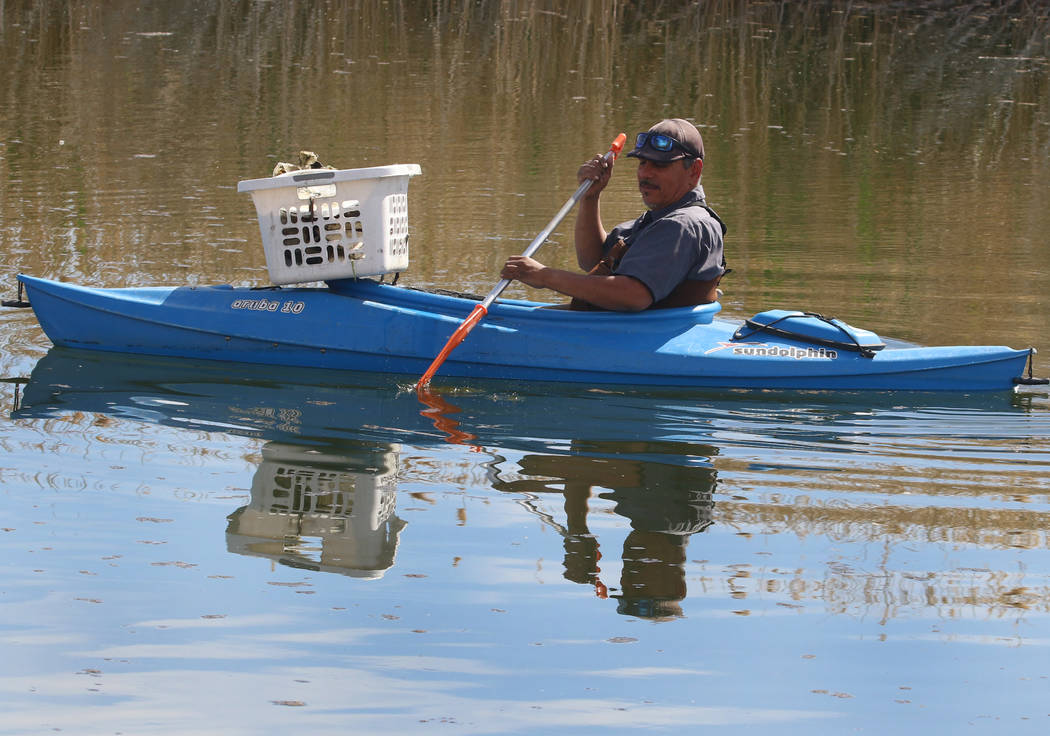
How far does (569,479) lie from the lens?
4.70 m

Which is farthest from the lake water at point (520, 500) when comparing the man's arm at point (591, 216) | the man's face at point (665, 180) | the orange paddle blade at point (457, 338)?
the man's face at point (665, 180)

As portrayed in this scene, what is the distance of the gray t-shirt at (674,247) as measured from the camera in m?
5.43

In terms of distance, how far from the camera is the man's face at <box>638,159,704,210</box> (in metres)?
5.52

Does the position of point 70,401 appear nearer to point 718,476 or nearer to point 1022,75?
point 718,476

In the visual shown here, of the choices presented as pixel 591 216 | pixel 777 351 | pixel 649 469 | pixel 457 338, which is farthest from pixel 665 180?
pixel 649 469

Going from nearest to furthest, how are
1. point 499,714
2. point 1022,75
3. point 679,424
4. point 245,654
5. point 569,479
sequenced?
point 499,714 < point 245,654 < point 569,479 < point 679,424 < point 1022,75

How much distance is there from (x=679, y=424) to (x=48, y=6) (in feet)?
49.7

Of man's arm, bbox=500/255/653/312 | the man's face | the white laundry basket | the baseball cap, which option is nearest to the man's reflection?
man's arm, bbox=500/255/653/312

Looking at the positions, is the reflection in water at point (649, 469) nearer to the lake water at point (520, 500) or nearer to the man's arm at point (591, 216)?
the lake water at point (520, 500)

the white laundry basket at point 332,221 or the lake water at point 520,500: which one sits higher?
the white laundry basket at point 332,221

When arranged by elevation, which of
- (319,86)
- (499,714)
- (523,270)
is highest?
(319,86)

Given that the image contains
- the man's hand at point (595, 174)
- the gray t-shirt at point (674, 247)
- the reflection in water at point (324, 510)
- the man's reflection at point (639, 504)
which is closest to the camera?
the man's reflection at point (639, 504)

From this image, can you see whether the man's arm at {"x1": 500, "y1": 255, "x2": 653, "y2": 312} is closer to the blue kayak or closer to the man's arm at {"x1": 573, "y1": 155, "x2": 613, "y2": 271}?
the blue kayak

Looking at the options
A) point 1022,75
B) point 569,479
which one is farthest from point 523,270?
point 1022,75
